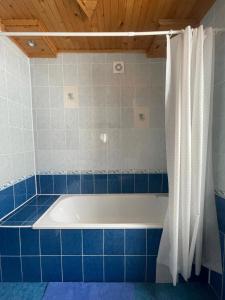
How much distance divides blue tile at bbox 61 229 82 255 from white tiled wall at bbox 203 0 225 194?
1.10 metres

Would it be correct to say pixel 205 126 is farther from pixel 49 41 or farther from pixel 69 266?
pixel 49 41

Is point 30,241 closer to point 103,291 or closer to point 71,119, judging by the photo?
point 103,291

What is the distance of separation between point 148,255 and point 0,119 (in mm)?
1648

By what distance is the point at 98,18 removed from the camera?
1.55 meters

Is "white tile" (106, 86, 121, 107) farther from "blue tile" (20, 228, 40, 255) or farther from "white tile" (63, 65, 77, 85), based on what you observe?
"blue tile" (20, 228, 40, 255)

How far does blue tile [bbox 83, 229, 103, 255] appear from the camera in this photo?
1422 millimetres

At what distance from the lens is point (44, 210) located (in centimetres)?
175

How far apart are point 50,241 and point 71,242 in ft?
0.53

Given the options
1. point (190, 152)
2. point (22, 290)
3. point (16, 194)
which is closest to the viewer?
point (190, 152)

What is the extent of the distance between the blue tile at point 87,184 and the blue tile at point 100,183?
48 mm

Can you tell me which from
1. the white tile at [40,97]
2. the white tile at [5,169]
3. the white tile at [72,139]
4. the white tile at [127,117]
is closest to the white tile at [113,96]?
the white tile at [127,117]

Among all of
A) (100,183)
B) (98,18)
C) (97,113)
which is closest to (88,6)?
(98,18)

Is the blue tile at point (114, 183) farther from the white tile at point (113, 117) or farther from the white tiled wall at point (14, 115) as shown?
the white tiled wall at point (14, 115)

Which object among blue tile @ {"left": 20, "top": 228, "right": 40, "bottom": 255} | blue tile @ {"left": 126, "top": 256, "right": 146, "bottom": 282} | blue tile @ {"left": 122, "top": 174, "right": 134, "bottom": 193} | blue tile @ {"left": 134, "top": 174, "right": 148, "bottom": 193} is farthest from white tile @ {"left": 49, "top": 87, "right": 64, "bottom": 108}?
blue tile @ {"left": 126, "top": 256, "right": 146, "bottom": 282}
